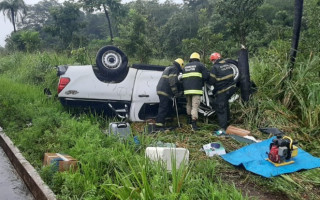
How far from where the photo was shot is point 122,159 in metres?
4.34

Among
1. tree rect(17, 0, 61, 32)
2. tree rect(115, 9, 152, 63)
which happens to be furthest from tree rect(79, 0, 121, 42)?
tree rect(17, 0, 61, 32)

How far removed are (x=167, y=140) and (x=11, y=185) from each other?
2.59 meters

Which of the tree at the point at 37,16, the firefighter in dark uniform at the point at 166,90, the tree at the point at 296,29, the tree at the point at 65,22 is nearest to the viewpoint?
the tree at the point at 296,29

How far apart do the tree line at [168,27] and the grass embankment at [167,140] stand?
157cm

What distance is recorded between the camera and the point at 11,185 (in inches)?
179

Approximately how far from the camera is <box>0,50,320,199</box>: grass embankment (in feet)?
12.0

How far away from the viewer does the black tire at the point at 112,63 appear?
7141 millimetres

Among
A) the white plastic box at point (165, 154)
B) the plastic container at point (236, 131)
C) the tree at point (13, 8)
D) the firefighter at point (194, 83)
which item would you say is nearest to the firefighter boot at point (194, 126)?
the firefighter at point (194, 83)

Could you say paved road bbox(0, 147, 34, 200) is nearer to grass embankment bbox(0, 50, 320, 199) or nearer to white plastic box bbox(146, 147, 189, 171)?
grass embankment bbox(0, 50, 320, 199)

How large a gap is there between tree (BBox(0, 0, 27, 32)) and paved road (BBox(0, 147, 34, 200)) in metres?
36.0

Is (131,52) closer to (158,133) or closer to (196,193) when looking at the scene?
(158,133)

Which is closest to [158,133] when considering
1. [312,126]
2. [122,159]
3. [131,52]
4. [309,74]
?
[122,159]

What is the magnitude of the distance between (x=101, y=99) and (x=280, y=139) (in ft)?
12.3

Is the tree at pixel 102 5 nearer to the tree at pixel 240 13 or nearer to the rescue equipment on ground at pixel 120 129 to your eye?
the tree at pixel 240 13
